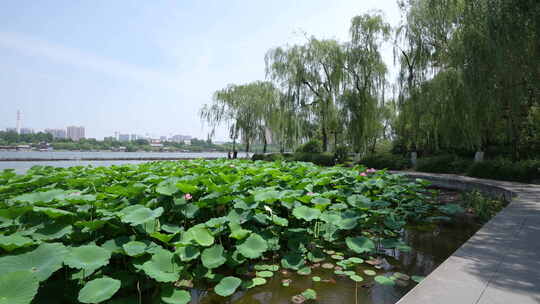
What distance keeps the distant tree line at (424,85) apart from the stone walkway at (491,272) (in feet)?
13.9

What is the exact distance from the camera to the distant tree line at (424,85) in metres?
5.19

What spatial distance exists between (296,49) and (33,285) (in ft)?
46.7

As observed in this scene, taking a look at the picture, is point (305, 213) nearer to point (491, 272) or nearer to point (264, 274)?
point (264, 274)

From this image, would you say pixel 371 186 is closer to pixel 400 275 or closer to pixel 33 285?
pixel 400 275

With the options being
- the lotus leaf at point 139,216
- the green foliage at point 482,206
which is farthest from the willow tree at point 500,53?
the lotus leaf at point 139,216

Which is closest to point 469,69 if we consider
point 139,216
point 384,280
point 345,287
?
point 384,280

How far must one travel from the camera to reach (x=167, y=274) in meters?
1.30

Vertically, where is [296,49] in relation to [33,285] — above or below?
above

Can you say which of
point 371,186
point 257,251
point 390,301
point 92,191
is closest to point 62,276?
point 257,251

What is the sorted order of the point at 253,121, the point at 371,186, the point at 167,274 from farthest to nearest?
the point at 253,121
the point at 371,186
the point at 167,274

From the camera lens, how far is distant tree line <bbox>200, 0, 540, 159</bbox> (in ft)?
17.0

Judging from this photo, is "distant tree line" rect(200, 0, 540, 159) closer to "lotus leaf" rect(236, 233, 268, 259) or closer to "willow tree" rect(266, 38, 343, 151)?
"willow tree" rect(266, 38, 343, 151)

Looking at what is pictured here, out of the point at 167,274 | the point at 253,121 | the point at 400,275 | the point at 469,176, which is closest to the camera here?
the point at 167,274

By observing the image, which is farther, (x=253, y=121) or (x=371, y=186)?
(x=253, y=121)
